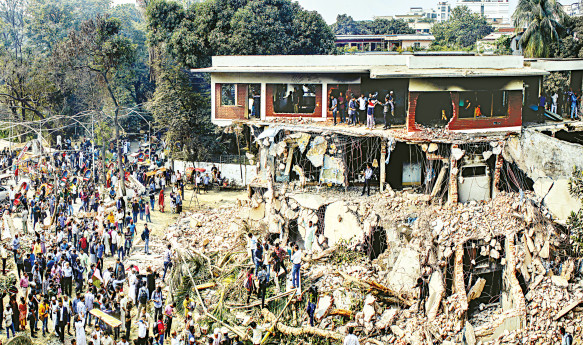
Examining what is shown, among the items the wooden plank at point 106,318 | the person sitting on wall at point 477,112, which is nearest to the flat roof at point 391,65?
the person sitting on wall at point 477,112

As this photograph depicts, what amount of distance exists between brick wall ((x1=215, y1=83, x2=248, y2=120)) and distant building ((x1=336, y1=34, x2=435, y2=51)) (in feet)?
141

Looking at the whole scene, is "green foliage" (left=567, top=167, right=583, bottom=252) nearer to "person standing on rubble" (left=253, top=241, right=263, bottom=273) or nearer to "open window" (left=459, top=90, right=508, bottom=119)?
"open window" (left=459, top=90, right=508, bottom=119)

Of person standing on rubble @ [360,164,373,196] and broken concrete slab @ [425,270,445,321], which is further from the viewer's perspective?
person standing on rubble @ [360,164,373,196]

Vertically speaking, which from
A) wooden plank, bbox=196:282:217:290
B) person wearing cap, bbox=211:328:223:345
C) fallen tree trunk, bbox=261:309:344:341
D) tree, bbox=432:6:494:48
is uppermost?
tree, bbox=432:6:494:48

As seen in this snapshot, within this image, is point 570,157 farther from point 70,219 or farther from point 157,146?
point 157,146

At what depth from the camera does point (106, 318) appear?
62.8 ft

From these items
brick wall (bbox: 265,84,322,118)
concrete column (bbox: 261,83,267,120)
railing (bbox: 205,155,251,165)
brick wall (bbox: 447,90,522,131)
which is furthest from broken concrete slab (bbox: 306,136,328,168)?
railing (bbox: 205,155,251,165)

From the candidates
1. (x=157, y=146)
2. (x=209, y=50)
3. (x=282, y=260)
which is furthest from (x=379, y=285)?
(x=157, y=146)

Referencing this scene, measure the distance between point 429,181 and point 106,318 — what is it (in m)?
13.2

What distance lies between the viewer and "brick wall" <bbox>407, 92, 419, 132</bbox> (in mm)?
26156

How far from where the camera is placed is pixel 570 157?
22.6 m

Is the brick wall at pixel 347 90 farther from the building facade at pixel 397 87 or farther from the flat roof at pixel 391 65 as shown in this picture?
the flat roof at pixel 391 65

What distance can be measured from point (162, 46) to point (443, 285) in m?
27.9

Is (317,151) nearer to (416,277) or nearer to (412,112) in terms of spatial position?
(412,112)
